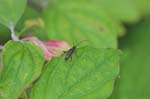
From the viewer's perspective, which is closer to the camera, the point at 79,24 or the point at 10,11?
the point at 10,11

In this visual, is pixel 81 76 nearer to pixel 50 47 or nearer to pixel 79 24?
pixel 50 47

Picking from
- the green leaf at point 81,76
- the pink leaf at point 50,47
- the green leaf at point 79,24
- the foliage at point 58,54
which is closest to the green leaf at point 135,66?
the foliage at point 58,54

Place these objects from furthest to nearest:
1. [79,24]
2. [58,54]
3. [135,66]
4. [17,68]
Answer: [135,66] → [79,24] → [58,54] → [17,68]

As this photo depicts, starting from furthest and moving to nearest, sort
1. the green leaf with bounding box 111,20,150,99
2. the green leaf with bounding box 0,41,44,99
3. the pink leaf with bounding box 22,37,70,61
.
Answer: the green leaf with bounding box 111,20,150,99
the pink leaf with bounding box 22,37,70,61
the green leaf with bounding box 0,41,44,99

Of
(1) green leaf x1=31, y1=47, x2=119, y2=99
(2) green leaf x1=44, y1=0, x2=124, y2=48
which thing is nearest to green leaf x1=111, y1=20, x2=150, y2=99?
(2) green leaf x1=44, y1=0, x2=124, y2=48

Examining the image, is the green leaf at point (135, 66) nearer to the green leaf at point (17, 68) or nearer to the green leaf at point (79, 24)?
the green leaf at point (79, 24)

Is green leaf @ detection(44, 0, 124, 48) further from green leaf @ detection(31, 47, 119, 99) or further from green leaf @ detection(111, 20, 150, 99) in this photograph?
green leaf @ detection(31, 47, 119, 99)

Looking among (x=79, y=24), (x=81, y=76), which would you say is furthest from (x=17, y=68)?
(x=79, y=24)
